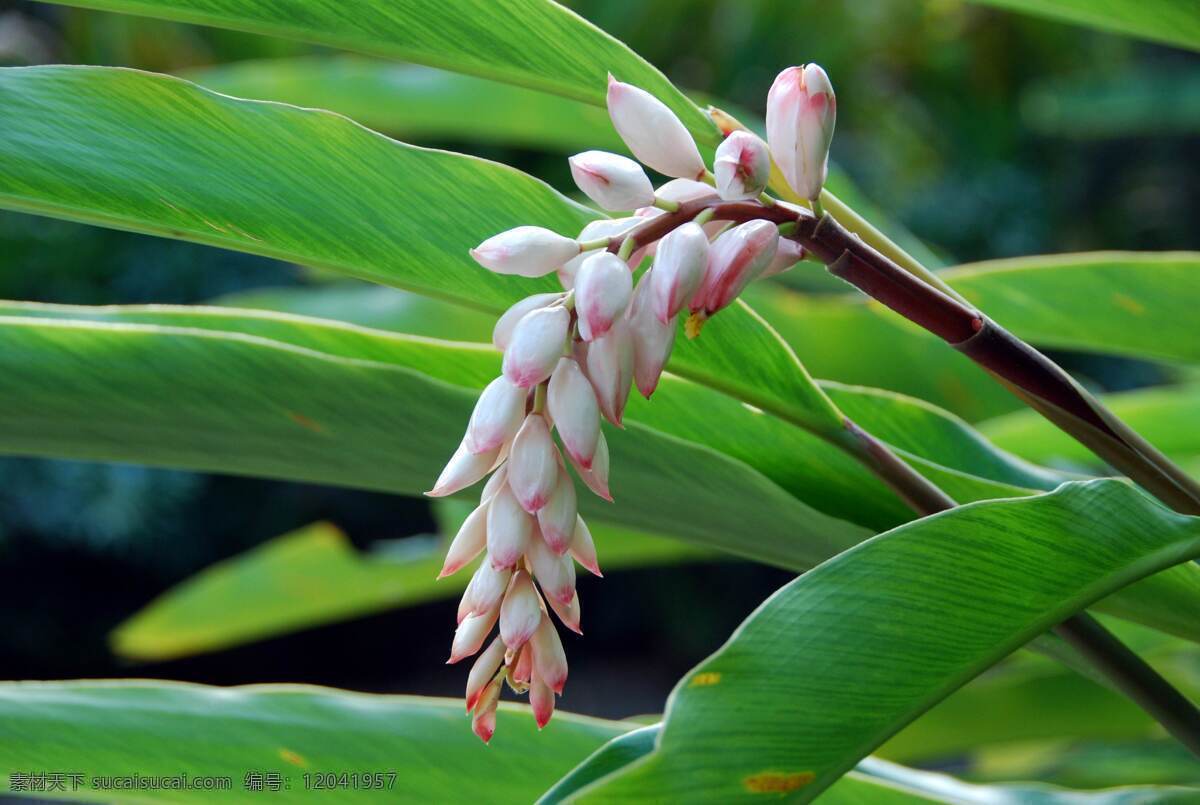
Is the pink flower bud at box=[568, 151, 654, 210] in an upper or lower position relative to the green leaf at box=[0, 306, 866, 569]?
upper

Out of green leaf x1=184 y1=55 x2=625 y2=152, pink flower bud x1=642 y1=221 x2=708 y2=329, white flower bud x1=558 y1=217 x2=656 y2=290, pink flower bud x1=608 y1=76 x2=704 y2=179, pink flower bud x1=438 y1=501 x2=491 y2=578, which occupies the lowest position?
pink flower bud x1=438 y1=501 x2=491 y2=578

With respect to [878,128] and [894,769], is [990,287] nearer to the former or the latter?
[894,769]

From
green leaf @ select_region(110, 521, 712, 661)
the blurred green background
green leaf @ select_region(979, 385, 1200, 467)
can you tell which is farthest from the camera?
the blurred green background

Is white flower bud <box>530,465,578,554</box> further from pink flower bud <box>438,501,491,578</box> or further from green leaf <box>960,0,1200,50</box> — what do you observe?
green leaf <box>960,0,1200,50</box>

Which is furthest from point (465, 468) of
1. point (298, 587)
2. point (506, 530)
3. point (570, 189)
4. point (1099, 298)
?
point (570, 189)

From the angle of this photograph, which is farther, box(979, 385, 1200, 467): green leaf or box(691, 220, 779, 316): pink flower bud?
box(979, 385, 1200, 467): green leaf

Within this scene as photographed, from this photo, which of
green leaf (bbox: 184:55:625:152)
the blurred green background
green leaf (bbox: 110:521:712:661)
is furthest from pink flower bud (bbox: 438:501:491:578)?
the blurred green background

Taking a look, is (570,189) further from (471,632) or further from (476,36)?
(471,632)

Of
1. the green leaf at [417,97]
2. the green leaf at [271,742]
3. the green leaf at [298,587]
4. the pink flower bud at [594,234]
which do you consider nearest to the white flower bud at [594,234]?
the pink flower bud at [594,234]
